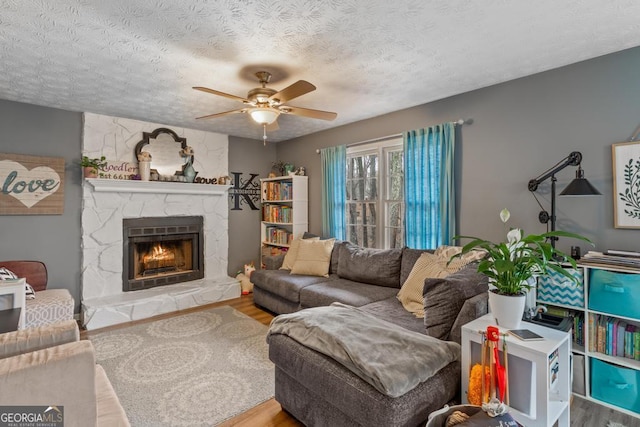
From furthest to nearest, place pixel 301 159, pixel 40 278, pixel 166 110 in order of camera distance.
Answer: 1. pixel 301 159
2. pixel 166 110
3. pixel 40 278

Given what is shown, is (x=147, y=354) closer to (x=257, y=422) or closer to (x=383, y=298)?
(x=257, y=422)

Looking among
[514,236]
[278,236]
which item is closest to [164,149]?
[278,236]

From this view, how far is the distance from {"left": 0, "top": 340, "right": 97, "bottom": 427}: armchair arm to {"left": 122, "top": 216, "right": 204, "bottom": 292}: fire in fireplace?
3.37 meters

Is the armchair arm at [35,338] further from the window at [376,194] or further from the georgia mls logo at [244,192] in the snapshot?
the georgia mls logo at [244,192]

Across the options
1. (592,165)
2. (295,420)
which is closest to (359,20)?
(592,165)

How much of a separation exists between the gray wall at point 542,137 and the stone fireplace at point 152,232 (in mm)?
3103

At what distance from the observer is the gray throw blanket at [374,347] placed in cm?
148

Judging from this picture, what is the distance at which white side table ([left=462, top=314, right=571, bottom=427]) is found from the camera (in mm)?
1441

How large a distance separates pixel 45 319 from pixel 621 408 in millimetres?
4822

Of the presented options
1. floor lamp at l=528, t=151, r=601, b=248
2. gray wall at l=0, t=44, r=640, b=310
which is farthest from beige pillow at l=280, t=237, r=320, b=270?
floor lamp at l=528, t=151, r=601, b=248

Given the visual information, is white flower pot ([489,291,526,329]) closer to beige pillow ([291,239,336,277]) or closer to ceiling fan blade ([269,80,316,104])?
ceiling fan blade ([269,80,316,104])

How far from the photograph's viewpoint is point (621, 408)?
6.91 feet

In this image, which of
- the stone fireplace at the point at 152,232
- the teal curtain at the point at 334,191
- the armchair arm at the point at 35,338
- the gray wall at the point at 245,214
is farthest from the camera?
the gray wall at the point at 245,214

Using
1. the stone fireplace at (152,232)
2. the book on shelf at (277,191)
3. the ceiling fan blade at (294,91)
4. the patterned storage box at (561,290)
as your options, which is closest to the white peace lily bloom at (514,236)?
the patterned storage box at (561,290)
